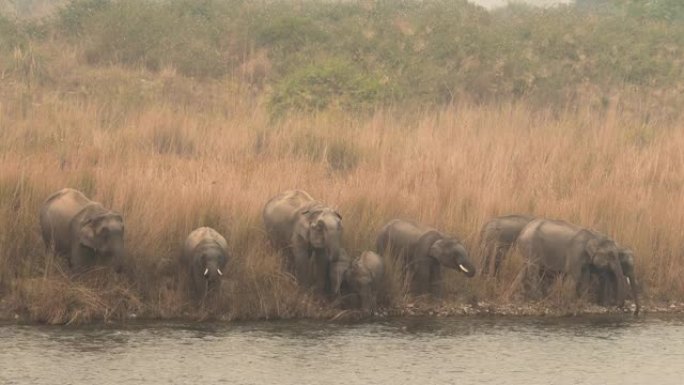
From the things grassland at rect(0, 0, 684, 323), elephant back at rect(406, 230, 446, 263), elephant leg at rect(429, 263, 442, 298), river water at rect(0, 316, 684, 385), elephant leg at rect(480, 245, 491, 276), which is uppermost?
grassland at rect(0, 0, 684, 323)

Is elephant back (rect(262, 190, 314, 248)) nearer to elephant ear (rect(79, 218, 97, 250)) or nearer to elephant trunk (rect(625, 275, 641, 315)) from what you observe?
elephant ear (rect(79, 218, 97, 250))

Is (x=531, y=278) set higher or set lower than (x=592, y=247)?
lower

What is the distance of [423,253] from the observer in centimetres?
1449

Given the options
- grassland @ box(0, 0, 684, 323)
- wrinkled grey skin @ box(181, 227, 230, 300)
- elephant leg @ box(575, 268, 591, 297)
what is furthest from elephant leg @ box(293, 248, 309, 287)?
Result: elephant leg @ box(575, 268, 591, 297)

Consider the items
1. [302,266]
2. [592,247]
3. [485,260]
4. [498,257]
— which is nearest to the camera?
[302,266]

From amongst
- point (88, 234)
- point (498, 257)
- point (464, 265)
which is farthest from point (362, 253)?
point (88, 234)

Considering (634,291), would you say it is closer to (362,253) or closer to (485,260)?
(485,260)

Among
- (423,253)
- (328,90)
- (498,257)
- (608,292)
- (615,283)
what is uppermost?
(328,90)

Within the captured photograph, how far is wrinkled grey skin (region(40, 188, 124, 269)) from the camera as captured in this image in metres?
13.4

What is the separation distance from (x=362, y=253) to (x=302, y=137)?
6932 mm

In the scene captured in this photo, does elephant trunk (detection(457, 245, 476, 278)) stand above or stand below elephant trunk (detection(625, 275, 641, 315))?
above

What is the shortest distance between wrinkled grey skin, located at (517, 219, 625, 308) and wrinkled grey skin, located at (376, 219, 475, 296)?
1.03 metres

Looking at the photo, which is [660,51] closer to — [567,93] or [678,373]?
[567,93]

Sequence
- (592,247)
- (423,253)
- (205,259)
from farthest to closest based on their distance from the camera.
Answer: (592,247) < (423,253) < (205,259)
